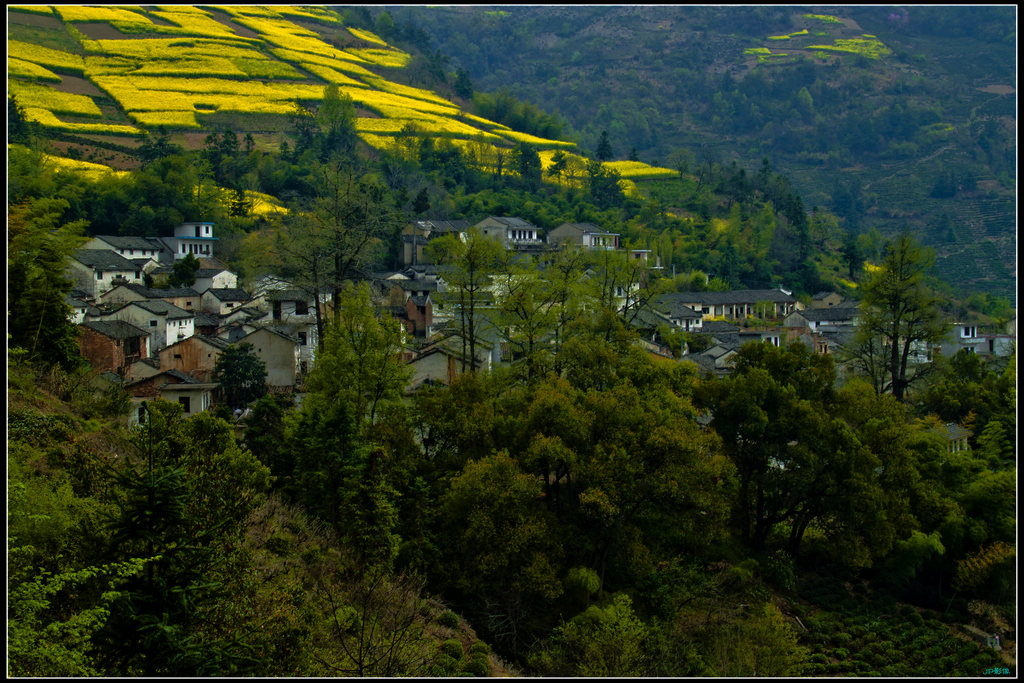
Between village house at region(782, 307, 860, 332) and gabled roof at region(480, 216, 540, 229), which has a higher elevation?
gabled roof at region(480, 216, 540, 229)

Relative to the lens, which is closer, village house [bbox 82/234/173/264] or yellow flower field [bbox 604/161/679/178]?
village house [bbox 82/234/173/264]

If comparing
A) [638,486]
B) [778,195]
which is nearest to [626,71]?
[778,195]

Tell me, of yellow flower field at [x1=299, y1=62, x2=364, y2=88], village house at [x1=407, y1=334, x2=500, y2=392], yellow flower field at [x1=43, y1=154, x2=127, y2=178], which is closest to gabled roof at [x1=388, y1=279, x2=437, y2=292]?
village house at [x1=407, y1=334, x2=500, y2=392]

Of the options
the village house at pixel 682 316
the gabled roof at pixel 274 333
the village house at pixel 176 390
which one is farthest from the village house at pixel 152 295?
the village house at pixel 682 316

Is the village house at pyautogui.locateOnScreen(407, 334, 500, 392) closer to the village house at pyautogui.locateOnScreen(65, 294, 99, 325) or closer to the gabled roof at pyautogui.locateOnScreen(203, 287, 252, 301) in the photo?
the village house at pyautogui.locateOnScreen(65, 294, 99, 325)

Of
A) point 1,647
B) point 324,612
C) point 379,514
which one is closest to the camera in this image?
point 1,647

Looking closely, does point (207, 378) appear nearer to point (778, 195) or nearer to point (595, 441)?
point (595, 441)
